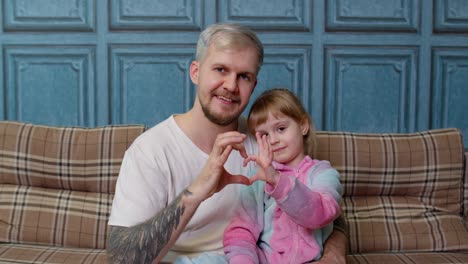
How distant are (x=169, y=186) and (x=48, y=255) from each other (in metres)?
0.72

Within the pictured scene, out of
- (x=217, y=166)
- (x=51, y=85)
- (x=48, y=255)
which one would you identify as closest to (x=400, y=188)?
(x=217, y=166)

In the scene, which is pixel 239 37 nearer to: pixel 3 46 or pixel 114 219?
pixel 114 219

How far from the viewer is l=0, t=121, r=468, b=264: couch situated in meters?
2.23

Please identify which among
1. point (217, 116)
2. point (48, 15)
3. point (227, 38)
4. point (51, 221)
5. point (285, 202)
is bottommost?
point (51, 221)

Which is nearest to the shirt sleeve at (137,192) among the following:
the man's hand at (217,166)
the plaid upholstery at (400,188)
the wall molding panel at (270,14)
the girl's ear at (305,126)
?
the man's hand at (217,166)

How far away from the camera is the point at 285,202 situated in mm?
1506

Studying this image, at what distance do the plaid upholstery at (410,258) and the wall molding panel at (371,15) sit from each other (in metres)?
1.14

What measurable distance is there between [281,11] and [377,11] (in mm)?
465

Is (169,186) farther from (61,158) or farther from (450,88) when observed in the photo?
(450,88)

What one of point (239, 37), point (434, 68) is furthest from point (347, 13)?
point (239, 37)

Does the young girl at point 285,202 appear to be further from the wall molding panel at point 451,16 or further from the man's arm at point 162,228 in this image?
the wall molding panel at point 451,16

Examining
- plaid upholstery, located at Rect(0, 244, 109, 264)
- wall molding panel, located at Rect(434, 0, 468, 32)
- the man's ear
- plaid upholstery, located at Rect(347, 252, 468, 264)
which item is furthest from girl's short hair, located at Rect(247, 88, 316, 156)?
wall molding panel, located at Rect(434, 0, 468, 32)

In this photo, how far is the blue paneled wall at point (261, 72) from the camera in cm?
277

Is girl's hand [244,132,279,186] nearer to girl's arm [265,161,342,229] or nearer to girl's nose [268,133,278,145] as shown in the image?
girl's arm [265,161,342,229]
